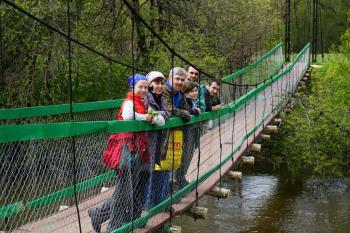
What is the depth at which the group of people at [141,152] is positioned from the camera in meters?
2.72

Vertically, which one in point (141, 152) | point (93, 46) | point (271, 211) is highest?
point (93, 46)

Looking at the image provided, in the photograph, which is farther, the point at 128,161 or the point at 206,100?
the point at 206,100

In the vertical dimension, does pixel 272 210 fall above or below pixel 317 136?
below

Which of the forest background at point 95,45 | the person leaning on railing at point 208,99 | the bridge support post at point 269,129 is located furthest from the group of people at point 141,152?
the bridge support post at point 269,129

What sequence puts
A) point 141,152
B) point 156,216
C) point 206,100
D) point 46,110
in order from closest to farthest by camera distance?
point 141,152
point 156,216
point 46,110
point 206,100

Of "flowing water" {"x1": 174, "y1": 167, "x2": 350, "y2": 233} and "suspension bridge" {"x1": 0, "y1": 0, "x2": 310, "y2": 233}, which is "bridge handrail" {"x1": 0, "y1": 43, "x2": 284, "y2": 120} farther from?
"flowing water" {"x1": 174, "y1": 167, "x2": 350, "y2": 233}

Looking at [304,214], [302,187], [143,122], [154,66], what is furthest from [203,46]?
[143,122]

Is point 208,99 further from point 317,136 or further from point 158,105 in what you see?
point 317,136

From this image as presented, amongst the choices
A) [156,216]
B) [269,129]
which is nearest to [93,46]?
[269,129]

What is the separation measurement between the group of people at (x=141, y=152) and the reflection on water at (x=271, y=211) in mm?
4738

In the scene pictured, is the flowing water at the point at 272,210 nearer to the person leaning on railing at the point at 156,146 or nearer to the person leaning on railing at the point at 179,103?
the person leaning on railing at the point at 179,103

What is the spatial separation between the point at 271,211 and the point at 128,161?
721cm

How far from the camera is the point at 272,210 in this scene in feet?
31.7

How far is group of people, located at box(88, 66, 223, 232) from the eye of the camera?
2.72 metres
